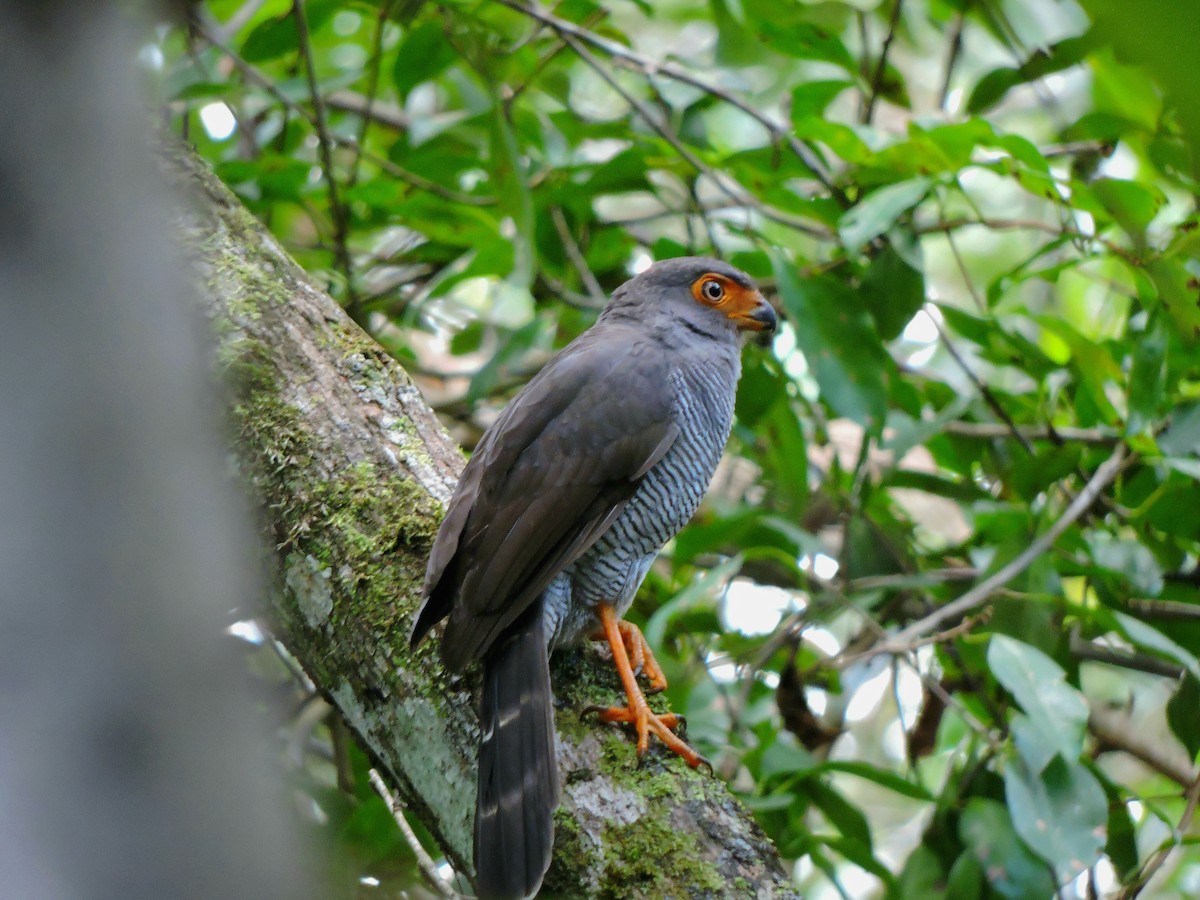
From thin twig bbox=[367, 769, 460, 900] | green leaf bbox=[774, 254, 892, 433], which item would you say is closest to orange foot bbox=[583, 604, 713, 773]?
thin twig bbox=[367, 769, 460, 900]

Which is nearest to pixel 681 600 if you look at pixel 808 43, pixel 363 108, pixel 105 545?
pixel 808 43

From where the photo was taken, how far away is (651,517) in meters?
3.05

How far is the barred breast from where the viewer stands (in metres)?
2.92

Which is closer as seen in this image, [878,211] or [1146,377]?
[878,211]

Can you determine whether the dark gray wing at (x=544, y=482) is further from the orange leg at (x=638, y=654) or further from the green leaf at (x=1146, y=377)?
the green leaf at (x=1146, y=377)

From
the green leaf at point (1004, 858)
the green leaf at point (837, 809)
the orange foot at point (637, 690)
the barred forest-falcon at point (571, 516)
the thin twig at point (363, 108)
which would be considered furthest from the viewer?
the thin twig at point (363, 108)

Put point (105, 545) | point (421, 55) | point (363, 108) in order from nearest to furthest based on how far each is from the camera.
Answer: point (105, 545), point (421, 55), point (363, 108)

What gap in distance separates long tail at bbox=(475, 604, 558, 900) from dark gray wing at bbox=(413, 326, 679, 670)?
0.39ft

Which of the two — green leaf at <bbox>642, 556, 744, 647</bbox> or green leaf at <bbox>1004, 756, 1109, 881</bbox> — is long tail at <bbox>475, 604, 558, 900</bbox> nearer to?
green leaf at <bbox>642, 556, 744, 647</bbox>

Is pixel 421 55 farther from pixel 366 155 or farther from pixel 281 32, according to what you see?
pixel 281 32

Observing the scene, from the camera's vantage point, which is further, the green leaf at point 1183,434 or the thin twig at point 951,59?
the thin twig at point 951,59

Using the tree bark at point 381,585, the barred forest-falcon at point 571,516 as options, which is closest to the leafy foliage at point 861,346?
the barred forest-falcon at point 571,516

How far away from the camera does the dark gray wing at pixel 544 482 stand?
252cm

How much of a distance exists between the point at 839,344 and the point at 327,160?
1.87 m
